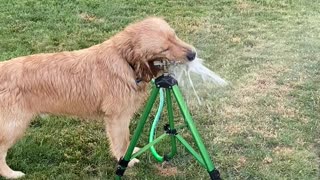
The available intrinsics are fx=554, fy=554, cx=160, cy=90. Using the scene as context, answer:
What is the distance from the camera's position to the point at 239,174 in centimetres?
422

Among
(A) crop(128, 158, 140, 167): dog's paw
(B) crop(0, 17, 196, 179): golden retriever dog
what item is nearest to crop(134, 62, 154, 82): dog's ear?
(B) crop(0, 17, 196, 179): golden retriever dog

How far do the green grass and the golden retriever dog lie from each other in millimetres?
539

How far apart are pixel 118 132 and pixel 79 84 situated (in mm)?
470

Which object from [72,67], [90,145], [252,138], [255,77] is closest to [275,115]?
[252,138]

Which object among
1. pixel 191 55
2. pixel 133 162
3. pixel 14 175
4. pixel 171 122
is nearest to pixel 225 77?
pixel 133 162

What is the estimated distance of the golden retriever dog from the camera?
12.6ft

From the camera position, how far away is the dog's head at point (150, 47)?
11.7 feet

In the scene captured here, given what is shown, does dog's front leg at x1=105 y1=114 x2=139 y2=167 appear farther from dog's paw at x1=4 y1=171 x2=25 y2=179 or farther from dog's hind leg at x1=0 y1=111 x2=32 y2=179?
dog's paw at x1=4 y1=171 x2=25 y2=179

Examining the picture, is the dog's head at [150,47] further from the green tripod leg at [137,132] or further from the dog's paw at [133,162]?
the dog's paw at [133,162]

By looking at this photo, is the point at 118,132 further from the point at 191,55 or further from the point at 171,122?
the point at 191,55

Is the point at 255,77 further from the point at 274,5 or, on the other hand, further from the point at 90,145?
the point at 274,5

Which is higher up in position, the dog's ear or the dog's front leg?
the dog's ear

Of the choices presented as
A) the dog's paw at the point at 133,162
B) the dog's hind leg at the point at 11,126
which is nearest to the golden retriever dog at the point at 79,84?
the dog's hind leg at the point at 11,126

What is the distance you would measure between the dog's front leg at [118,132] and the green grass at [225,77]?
20cm
